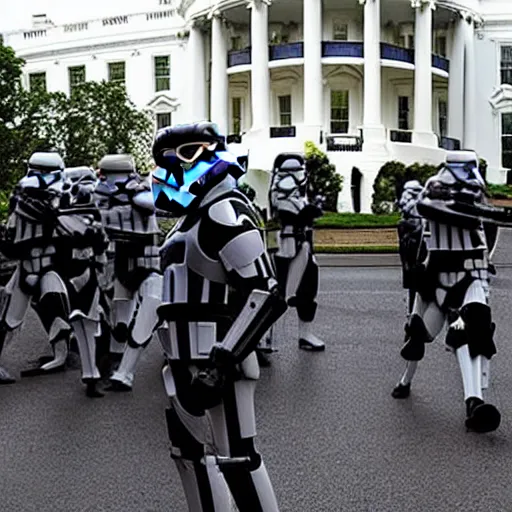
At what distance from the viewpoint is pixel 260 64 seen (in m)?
→ 38.3

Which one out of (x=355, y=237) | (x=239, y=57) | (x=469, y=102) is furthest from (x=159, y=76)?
(x=355, y=237)

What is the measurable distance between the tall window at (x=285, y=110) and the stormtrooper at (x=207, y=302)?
3755cm

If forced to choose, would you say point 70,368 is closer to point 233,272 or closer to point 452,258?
point 452,258

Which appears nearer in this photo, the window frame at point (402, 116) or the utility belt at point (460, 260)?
the utility belt at point (460, 260)

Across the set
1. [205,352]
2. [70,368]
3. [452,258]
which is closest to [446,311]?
[452,258]

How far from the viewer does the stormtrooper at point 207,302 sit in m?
3.97

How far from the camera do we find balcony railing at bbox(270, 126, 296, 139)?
3806 cm

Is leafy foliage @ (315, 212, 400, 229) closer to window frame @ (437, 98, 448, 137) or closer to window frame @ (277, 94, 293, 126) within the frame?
window frame @ (277, 94, 293, 126)

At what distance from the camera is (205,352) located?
4.04 metres

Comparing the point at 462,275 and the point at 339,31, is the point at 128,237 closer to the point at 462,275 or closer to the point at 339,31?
the point at 462,275

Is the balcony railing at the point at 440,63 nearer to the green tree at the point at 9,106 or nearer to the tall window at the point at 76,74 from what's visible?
the green tree at the point at 9,106

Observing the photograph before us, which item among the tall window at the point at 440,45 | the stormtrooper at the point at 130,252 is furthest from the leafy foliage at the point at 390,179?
the stormtrooper at the point at 130,252

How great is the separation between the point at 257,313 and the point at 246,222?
0.43 metres

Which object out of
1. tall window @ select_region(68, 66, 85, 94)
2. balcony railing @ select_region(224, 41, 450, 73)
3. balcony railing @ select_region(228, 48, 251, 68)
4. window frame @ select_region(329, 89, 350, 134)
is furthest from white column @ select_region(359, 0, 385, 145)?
tall window @ select_region(68, 66, 85, 94)
